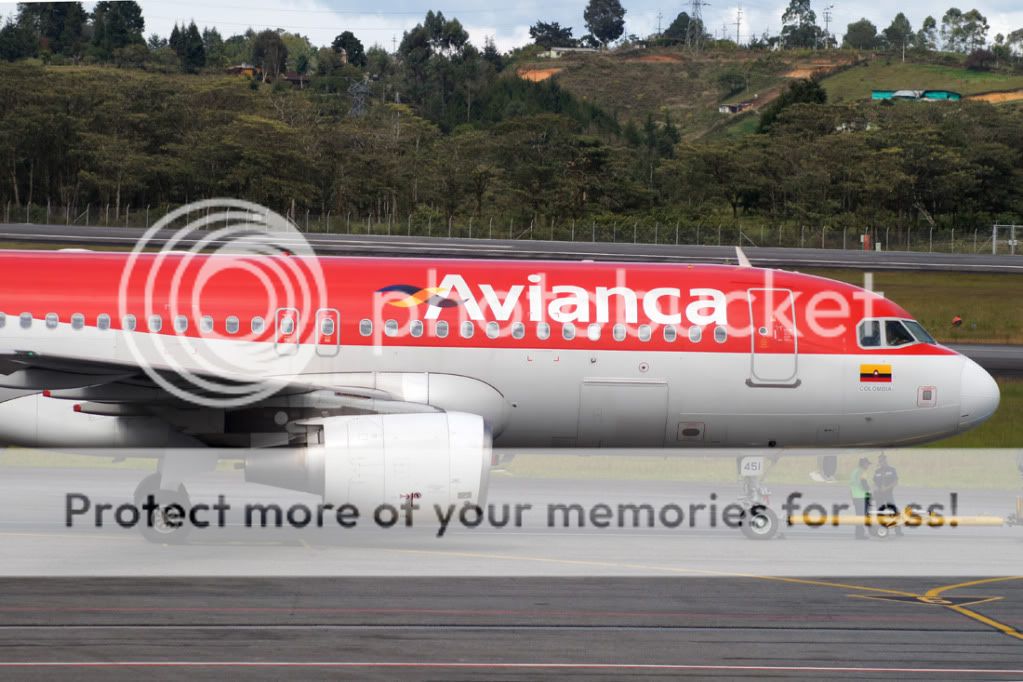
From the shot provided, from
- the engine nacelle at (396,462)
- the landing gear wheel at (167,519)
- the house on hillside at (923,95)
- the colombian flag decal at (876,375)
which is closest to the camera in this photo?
the engine nacelle at (396,462)

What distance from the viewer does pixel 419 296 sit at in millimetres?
23719

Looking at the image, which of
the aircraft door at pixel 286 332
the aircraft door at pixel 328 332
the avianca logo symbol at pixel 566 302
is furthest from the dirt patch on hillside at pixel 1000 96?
the aircraft door at pixel 286 332

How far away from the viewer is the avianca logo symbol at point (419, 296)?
77.6 feet

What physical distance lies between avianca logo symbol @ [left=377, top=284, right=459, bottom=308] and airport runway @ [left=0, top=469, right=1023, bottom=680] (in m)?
4.25

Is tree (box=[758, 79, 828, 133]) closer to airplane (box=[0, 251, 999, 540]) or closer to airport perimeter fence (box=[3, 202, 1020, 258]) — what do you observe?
airport perimeter fence (box=[3, 202, 1020, 258])

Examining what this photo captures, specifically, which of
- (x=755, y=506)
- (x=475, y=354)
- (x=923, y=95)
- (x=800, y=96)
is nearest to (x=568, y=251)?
(x=755, y=506)

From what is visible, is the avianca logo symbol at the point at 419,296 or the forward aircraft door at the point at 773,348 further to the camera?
the forward aircraft door at the point at 773,348

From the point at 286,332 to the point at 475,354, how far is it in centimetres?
336

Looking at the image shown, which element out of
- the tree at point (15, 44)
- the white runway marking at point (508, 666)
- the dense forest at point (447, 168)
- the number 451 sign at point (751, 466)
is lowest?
the white runway marking at point (508, 666)

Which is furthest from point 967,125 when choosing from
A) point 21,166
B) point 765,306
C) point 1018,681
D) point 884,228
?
point 1018,681

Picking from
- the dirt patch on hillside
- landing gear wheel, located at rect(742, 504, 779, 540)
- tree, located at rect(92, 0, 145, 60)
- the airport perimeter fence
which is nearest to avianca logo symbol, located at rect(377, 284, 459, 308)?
landing gear wheel, located at rect(742, 504, 779, 540)

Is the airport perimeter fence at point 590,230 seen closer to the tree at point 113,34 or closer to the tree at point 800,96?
the tree at point 800,96

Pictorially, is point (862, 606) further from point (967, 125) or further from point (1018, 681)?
point (967, 125)

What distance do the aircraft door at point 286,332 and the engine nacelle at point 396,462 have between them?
8.89 ft
